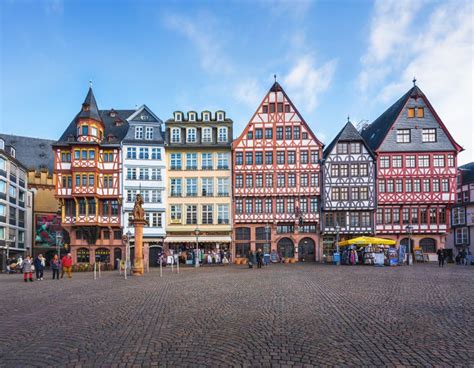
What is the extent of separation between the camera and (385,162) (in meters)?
46.7

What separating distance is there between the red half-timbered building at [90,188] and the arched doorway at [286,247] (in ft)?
54.3

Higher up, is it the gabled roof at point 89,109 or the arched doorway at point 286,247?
the gabled roof at point 89,109

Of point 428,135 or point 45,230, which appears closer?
point 428,135

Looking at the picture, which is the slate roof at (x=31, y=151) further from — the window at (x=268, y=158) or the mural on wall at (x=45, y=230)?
the window at (x=268, y=158)

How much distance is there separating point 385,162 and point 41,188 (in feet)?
139

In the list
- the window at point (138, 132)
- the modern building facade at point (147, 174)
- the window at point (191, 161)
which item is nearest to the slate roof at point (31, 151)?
the window at point (138, 132)

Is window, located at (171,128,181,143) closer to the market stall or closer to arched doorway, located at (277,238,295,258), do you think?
arched doorway, located at (277,238,295,258)

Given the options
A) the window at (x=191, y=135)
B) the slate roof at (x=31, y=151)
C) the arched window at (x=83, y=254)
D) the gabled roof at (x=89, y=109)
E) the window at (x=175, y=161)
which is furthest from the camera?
the slate roof at (x=31, y=151)

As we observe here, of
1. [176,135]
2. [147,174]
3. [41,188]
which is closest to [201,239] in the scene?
[147,174]

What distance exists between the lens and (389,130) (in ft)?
154

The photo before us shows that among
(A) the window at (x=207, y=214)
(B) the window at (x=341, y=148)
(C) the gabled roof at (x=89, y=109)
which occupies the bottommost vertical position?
(A) the window at (x=207, y=214)

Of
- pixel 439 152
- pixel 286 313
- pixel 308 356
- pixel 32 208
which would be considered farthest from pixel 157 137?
pixel 308 356

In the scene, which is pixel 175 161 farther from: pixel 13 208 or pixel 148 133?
pixel 13 208

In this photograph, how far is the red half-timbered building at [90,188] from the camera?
44.5m
